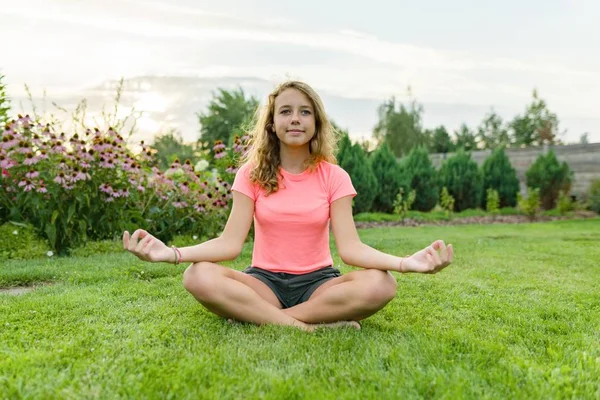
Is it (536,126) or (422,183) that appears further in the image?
(536,126)

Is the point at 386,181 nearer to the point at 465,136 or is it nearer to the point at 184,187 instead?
the point at 184,187

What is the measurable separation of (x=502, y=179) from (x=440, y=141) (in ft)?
45.6

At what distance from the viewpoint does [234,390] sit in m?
1.90

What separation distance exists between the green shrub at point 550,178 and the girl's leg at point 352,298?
42.7ft

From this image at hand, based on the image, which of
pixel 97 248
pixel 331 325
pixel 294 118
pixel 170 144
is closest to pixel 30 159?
pixel 97 248

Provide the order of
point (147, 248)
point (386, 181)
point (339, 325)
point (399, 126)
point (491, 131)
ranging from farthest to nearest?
point (491, 131) → point (399, 126) → point (386, 181) → point (339, 325) → point (147, 248)

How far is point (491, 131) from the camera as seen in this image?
95.8 ft

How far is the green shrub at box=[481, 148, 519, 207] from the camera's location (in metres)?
14.6

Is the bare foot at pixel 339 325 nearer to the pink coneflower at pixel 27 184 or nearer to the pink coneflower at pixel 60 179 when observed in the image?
the pink coneflower at pixel 60 179

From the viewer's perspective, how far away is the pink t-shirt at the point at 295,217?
2.85 metres

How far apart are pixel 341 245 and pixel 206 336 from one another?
824 mm

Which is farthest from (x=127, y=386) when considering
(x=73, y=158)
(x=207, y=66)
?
(x=207, y=66)

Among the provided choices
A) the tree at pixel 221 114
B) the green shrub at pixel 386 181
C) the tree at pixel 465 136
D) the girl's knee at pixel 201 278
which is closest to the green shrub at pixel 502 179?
the green shrub at pixel 386 181

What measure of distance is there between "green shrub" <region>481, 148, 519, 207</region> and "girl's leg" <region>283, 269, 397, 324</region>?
12.8 meters
